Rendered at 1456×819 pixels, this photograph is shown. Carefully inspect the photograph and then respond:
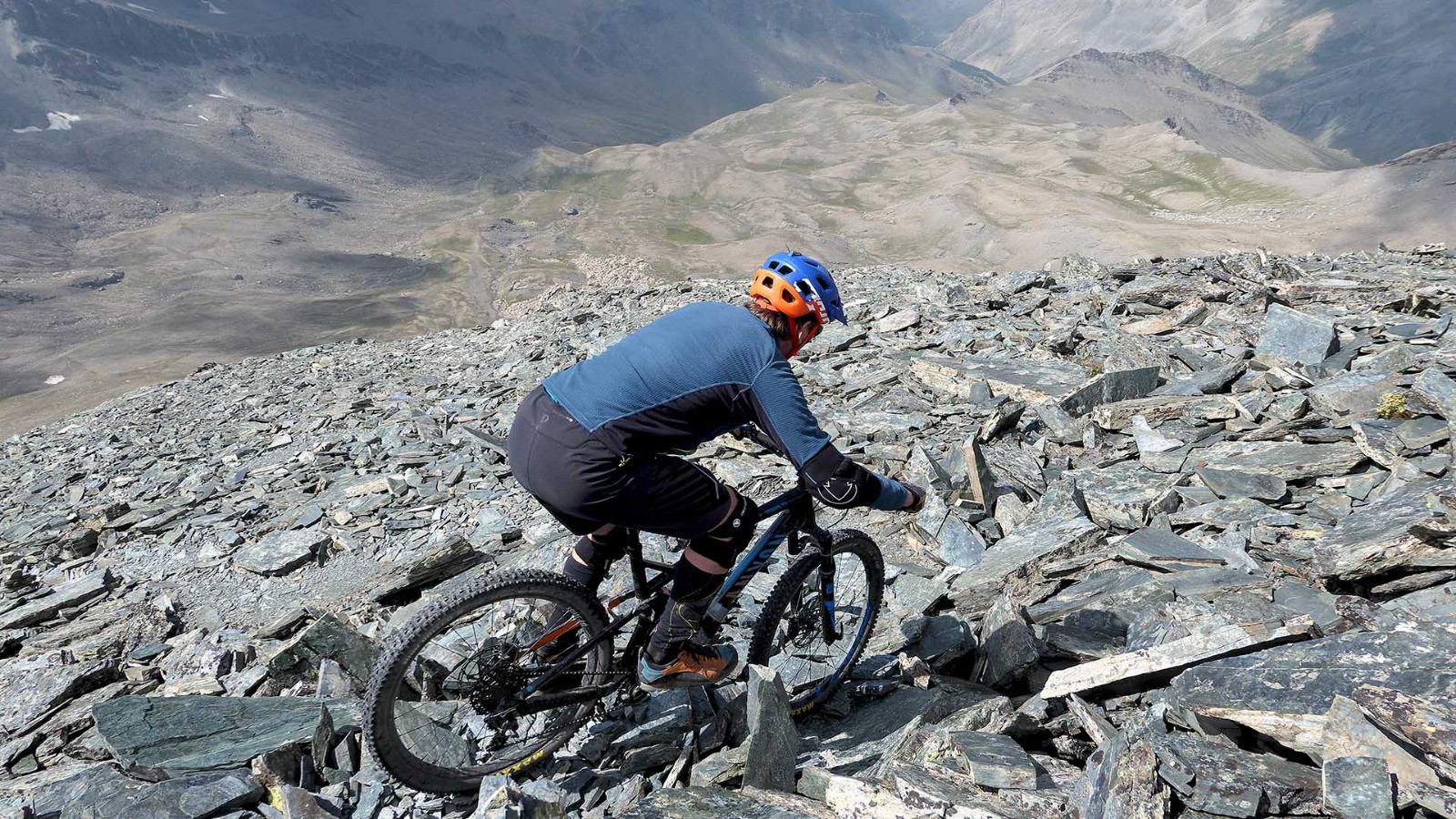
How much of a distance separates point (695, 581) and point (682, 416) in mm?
1370

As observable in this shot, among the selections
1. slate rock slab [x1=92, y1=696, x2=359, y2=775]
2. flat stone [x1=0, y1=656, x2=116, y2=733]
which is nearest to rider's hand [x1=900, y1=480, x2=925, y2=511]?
slate rock slab [x1=92, y1=696, x2=359, y2=775]

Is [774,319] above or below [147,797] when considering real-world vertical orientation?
above

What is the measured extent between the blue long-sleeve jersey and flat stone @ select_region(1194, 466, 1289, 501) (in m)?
5.40

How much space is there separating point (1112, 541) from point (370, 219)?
206870 millimetres

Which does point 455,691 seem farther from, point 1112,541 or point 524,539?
point 1112,541

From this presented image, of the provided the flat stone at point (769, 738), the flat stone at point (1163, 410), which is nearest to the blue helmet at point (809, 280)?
the flat stone at point (769, 738)

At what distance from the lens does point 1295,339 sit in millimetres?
11141

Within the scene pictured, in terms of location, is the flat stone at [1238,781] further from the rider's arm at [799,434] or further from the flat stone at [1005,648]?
the rider's arm at [799,434]

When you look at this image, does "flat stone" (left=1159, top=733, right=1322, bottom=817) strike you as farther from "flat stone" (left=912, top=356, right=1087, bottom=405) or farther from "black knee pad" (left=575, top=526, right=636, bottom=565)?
"flat stone" (left=912, top=356, right=1087, bottom=405)

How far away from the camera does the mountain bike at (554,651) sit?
4617 mm

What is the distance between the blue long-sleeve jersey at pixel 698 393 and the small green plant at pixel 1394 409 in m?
7.34

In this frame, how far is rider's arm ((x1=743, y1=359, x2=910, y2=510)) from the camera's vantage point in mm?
4387

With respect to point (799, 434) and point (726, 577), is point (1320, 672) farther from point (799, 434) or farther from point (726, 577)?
point (726, 577)

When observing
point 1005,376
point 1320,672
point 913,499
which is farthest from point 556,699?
point 1005,376
